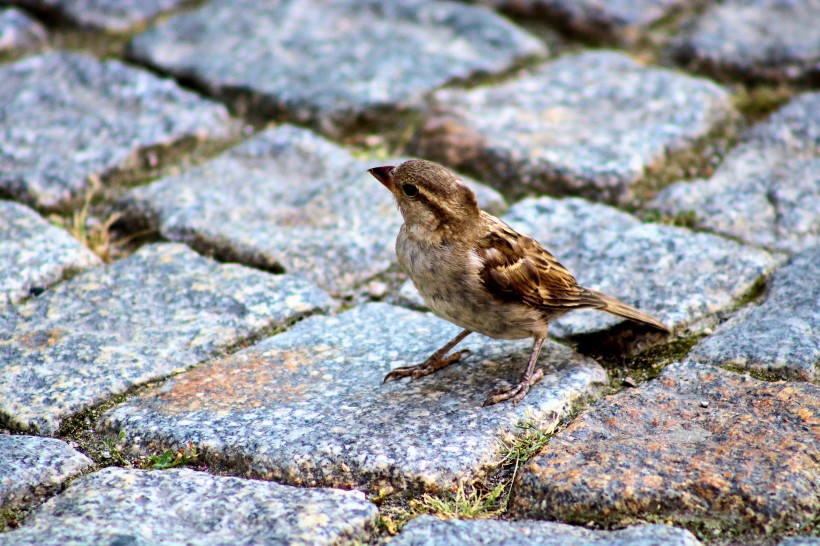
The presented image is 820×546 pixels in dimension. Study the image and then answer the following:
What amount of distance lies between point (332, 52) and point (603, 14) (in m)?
1.77

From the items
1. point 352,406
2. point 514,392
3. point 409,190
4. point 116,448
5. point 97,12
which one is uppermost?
point 97,12

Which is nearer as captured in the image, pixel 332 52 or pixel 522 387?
pixel 522 387

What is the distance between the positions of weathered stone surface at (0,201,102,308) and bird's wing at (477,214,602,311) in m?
1.76

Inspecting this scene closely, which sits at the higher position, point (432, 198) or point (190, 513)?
point (432, 198)

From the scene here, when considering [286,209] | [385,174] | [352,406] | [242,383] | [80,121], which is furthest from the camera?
[80,121]

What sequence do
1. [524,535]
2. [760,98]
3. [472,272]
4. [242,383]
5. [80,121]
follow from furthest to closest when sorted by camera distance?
[760,98]
[80,121]
[472,272]
[242,383]
[524,535]

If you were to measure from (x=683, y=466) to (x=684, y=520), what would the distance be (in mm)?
205

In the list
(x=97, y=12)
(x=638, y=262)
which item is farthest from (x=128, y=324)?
(x=97, y=12)

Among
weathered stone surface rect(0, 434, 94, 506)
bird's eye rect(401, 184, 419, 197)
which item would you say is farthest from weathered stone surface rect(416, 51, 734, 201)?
weathered stone surface rect(0, 434, 94, 506)

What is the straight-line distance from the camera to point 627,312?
339cm

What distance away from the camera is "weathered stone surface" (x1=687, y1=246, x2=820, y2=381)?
10.2 feet

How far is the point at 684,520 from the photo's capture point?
2463 mm

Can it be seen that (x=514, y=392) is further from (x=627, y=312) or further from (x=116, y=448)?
(x=116, y=448)

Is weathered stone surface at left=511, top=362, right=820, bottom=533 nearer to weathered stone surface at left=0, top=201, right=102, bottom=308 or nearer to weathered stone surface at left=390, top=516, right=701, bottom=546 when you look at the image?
weathered stone surface at left=390, top=516, right=701, bottom=546
